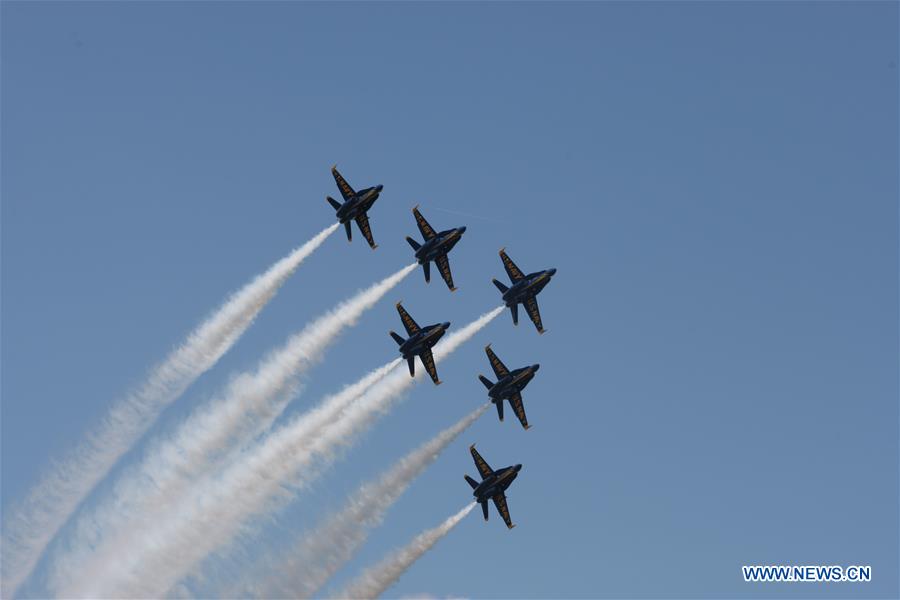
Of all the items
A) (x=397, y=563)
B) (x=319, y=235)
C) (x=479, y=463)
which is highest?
(x=319, y=235)

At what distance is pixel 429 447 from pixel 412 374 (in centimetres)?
778

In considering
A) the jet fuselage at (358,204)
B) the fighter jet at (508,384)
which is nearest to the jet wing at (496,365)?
the fighter jet at (508,384)

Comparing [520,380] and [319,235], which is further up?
[319,235]

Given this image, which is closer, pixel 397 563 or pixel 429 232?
pixel 397 563

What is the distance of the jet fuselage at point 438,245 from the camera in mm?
119188

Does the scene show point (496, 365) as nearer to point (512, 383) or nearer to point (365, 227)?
point (512, 383)

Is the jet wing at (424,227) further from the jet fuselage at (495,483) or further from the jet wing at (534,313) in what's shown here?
the jet fuselage at (495,483)

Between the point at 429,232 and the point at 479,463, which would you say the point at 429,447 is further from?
the point at 429,232

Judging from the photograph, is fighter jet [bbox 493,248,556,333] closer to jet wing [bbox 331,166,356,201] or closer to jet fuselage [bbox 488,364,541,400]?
jet fuselage [bbox 488,364,541,400]

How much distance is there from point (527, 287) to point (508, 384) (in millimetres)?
9054

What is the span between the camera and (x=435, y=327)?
116062mm

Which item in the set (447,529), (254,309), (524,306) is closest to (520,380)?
(524,306)

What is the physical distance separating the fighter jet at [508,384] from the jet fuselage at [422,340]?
5.73 m

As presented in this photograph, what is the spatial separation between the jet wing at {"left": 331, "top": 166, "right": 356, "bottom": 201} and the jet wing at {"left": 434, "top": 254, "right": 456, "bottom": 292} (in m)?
9.53
